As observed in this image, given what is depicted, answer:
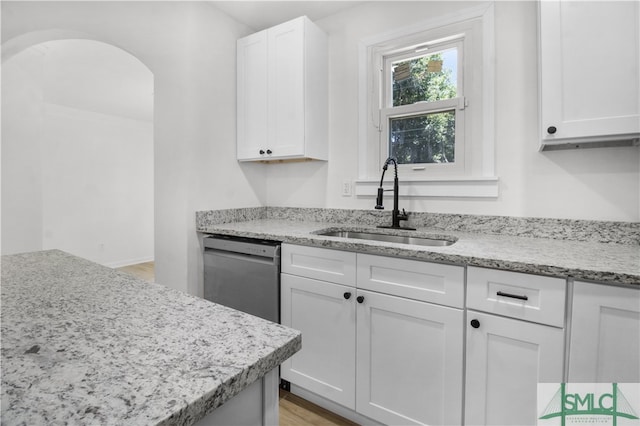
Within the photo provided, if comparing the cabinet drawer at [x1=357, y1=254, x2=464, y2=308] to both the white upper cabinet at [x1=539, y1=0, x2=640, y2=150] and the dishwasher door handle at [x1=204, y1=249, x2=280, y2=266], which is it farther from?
the white upper cabinet at [x1=539, y1=0, x2=640, y2=150]

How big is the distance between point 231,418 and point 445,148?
1929mm

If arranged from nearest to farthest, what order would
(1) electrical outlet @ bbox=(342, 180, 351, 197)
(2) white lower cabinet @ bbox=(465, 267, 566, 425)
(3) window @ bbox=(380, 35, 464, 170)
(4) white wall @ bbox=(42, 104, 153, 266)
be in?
(2) white lower cabinet @ bbox=(465, 267, 566, 425), (3) window @ bbox=(380, 35, 464, 170), (1) electrical outlet @ bbox=(342, 180, 351, 197), (4) white wall @ bbox=(42, 104, 153, 266)

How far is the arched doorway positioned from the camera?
7.27 ft

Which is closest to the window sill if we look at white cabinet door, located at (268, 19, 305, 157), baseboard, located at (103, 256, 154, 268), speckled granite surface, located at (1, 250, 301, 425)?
white cabinet door, located at (268, 19, 305, 157)

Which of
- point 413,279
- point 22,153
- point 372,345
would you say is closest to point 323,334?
point 372,345

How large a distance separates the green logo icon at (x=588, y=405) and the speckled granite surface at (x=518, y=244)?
39cm

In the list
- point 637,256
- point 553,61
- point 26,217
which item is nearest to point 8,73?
point 26,217

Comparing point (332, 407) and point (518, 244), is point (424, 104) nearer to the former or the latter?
point (518, 244)

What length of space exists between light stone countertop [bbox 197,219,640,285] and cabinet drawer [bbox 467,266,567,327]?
0.03 m

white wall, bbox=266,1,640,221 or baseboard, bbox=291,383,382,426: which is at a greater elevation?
white wall, bbox=266,1,640,221

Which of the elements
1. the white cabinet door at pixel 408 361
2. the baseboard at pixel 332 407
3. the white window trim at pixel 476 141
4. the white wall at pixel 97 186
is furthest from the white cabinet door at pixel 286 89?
the white wall at pixel 97 186

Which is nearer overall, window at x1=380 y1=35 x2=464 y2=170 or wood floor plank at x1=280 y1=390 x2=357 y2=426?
wood floor plank at x1=280 y1=390 x2=357 y2=426

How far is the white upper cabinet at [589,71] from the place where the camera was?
1.26 m

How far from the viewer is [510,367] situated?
47.1 inches
